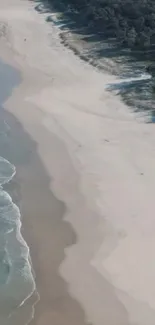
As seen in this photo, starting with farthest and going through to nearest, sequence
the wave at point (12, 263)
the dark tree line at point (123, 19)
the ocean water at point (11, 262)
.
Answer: the dark tree line at point (123, 19), the wave at point (12, 263), the ocean water at point (11, 262)

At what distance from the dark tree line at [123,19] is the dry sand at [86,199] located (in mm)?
4971

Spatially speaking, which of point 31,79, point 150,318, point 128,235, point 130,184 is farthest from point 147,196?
point 31,79

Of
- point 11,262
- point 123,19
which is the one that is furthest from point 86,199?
point 123,19

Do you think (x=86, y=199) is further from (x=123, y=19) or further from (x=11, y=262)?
(x=123, y=19)

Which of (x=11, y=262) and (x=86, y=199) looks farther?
(x=86, y=199)

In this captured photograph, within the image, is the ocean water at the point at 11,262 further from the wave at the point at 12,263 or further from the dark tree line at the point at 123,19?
the dark tree line at the point at 123,19

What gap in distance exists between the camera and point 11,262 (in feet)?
51.3

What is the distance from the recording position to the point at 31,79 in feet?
98.5

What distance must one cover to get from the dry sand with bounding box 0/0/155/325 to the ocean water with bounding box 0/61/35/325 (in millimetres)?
272

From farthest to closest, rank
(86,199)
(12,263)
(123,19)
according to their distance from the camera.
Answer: (123,19) → (86,199) → (12,263)

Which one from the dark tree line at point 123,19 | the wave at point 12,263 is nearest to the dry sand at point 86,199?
the wave at point 12,263

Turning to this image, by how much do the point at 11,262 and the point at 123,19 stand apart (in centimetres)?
2604

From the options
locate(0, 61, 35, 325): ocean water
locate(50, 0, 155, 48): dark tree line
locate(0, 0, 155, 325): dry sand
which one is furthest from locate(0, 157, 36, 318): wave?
locate(50, 0, 155, 48): dark tree line

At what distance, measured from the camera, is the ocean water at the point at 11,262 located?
14117 mm
